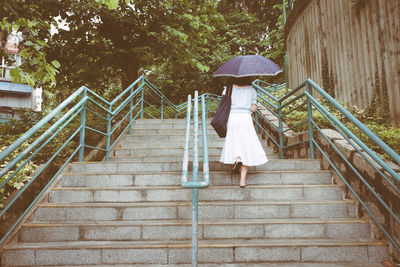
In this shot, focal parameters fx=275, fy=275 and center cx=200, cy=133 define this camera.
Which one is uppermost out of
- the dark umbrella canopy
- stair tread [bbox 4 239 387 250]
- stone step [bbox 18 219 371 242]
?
the dark umbrella canopy

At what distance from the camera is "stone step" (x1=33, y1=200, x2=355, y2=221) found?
312cm

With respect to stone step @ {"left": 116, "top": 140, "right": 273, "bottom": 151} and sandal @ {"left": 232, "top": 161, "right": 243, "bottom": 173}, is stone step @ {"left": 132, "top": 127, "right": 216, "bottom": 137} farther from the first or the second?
sandal @ {"left": 232, "top": 161, "right": 243, "bottom": 173}

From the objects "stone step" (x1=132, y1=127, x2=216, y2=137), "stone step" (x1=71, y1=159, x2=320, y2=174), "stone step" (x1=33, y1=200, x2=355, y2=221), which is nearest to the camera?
"stone step" (x1=33, y1=200, x2=355, y2=221)

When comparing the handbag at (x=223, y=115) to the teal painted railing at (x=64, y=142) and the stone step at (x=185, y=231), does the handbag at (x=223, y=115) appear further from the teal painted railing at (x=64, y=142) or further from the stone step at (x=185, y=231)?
the teal painted railing at (x=64, y=142)

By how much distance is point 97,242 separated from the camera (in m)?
2.79

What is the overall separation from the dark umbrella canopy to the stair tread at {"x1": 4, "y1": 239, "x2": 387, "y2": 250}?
1.84 m

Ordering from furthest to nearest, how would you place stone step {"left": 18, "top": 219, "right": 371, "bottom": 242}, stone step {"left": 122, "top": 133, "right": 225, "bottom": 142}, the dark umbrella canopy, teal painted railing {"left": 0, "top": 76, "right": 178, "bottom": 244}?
stone step {"left": 122, "top": 133, "right": 225, "bottom": 142} → the dark umbrella canopy → stone step {"left": 18, "top": 219, "right": 371, "bottom": 242} → teal painted railing {"left": 0, "top": 76, "right": 178, "bottom": 244}

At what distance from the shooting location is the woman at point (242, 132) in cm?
354

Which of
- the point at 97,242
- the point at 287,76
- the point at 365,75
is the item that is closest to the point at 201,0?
the point at 287,76

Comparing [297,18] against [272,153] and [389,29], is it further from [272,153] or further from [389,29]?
[272,153]

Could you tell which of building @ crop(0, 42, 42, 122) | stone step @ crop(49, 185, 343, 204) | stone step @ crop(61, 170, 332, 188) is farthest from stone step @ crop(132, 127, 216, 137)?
building @ crop(0, 42, 42, 122)

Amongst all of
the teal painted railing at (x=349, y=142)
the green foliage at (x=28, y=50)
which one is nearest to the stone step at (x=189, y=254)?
the teal painted railing at (x=349, y=142)

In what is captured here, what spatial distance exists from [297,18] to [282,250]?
27.4 ft

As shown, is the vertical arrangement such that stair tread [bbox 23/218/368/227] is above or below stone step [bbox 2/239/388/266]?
above
